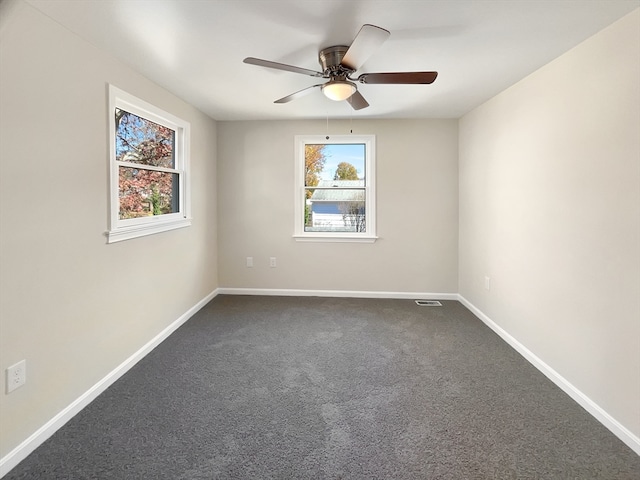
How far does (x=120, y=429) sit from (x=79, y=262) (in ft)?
3.32

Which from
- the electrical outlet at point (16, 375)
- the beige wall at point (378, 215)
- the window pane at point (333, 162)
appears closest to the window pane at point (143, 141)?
the beige wall at point (378, 215)

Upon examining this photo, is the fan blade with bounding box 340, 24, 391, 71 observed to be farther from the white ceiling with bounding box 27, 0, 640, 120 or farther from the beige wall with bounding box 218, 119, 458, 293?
the beige wall with bounding box 218, 119, 458, 293

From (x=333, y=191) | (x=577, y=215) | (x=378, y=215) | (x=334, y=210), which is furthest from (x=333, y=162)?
(x=577, y=215)

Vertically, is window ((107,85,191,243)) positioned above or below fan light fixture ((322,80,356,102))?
below

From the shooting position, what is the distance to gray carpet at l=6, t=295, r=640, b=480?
1.68m

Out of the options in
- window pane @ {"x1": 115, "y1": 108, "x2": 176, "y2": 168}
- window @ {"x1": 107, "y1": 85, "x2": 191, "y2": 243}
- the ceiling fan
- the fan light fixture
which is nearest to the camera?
the ceiling fan

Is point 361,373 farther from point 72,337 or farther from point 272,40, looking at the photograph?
point 272,40

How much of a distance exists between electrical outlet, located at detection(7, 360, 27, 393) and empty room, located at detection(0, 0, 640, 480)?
0.02 metres

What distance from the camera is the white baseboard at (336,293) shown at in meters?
4.54

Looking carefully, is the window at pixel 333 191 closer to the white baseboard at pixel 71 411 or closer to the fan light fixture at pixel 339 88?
the fan light fixture at pixel 339 88

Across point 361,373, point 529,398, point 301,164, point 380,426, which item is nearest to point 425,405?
point 380,426

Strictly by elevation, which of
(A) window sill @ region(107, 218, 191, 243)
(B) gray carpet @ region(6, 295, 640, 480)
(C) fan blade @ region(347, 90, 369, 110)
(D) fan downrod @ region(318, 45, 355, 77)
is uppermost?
(D) fan downrod @ region(318, 45, 355, 77)

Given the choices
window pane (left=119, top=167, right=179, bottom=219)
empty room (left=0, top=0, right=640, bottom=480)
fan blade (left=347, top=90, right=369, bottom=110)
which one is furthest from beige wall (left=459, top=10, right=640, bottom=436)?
window pane (left=119, top=167, right=179, bottom=219)

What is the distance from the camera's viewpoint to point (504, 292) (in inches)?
130
